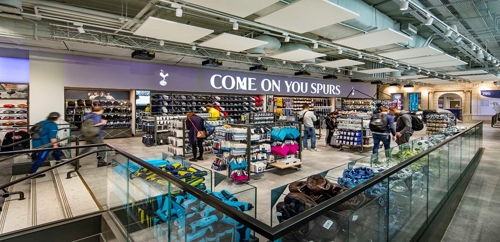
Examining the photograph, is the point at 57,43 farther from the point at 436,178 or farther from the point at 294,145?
the point at 436,178

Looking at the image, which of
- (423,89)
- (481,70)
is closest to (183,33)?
(481,70)

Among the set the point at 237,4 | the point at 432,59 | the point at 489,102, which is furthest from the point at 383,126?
the point at 489,102

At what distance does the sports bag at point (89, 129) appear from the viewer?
18.7 ft

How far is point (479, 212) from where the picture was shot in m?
3.84

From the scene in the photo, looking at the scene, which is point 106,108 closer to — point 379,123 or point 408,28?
point 379,123

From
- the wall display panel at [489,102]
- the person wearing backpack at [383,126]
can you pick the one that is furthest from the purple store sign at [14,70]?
the wall display panel at [489,102]

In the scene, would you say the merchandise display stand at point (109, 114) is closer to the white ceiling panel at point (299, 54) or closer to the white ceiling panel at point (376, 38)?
the white ceiling panel at point (299, 54)

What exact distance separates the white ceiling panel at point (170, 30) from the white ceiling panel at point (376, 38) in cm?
367

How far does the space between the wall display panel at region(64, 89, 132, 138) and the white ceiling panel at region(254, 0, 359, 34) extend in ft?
26.9

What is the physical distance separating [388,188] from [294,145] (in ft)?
12.1

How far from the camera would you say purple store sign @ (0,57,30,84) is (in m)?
8.74

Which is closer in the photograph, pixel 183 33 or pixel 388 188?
pixel 388 188

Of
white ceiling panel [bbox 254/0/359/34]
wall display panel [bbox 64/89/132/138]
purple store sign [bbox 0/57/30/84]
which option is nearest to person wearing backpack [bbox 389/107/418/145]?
white ceiling panel [bbox 254/0/359/34]

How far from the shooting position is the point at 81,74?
32.1ft
